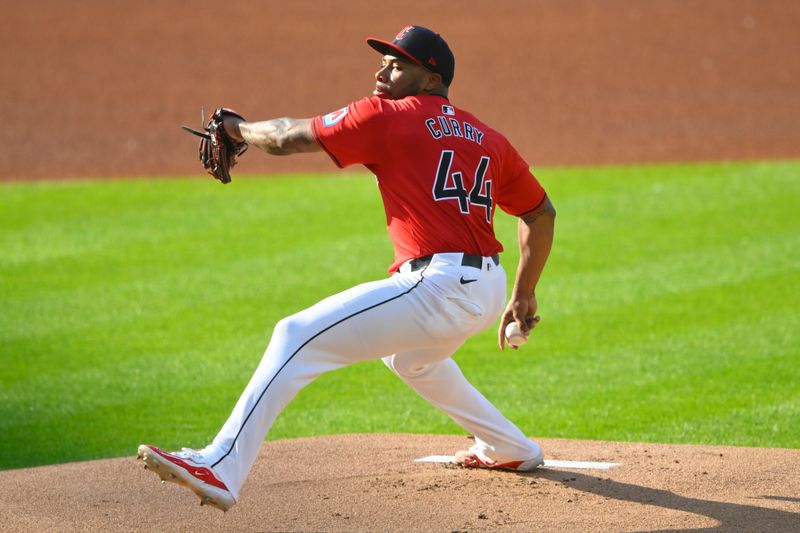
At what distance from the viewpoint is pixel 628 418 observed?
6652 millimetres

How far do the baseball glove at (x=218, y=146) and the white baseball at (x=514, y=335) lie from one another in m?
1.39

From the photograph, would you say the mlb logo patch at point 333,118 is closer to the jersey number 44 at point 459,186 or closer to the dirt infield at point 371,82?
the jersey number 44 at point 459,186

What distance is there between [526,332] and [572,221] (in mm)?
6502

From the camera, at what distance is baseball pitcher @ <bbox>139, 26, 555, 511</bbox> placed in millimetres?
4230

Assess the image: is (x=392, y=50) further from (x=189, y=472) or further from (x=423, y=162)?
(x=189, y=472)

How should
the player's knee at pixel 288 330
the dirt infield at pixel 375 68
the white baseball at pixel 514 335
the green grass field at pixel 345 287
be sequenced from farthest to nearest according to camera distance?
the dirt infield at pixel 375 68, the green grass field at pixel 345 287, the white baseball at pixel 514 335, the player's knee at pixel 288 330

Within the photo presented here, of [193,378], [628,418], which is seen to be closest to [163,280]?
[193,378]

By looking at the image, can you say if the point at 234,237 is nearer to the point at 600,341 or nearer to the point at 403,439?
the point at 600,341

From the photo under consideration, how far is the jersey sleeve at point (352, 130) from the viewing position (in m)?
4.39

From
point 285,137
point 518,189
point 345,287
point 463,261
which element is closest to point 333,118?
point 285,137

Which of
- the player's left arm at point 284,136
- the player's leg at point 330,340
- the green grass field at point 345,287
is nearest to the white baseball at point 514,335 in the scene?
the player's leg at point 330,340

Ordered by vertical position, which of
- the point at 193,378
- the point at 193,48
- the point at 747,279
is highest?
Result: the point at 193,48

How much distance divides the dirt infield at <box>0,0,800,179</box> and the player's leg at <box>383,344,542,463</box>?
926 centimetres

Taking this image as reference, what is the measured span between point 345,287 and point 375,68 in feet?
30.9
